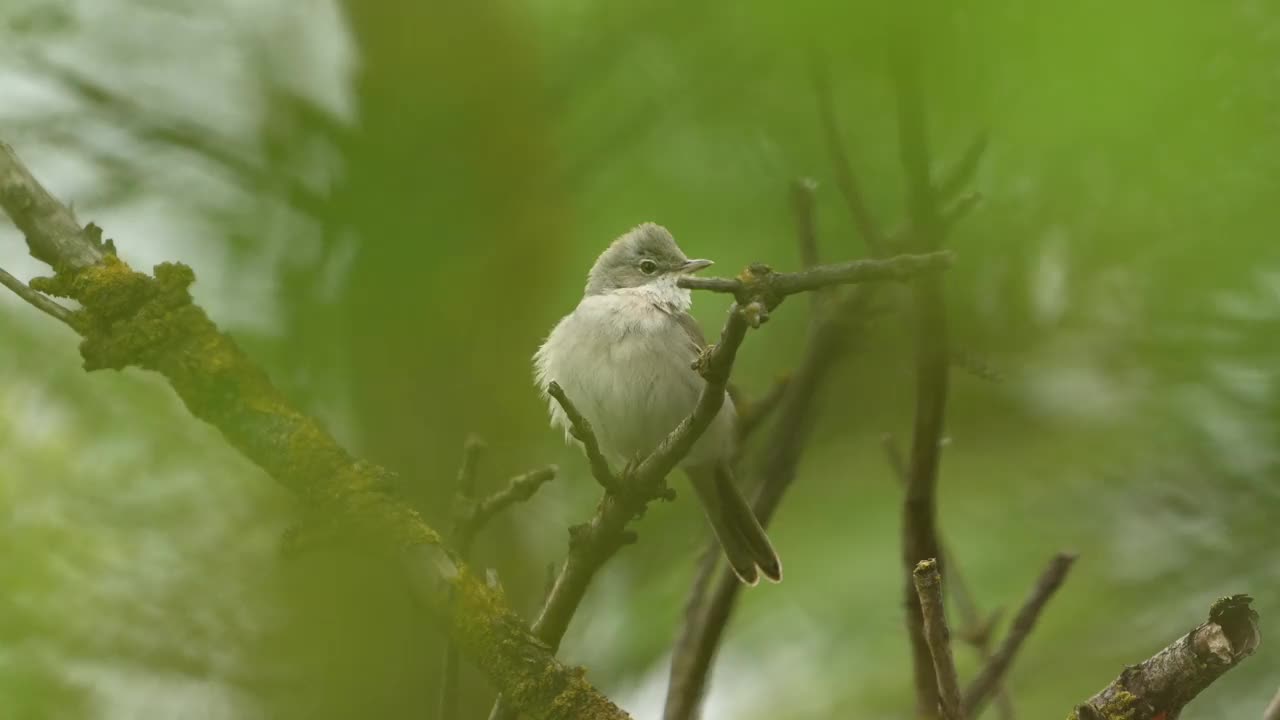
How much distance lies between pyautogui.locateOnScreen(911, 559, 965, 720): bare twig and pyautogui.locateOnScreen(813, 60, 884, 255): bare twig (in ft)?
3.29

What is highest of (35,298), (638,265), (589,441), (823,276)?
(638,265)

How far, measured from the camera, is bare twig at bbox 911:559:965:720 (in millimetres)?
2664

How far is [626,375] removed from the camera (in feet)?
18.6

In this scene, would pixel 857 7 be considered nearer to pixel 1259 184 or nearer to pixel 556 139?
pixel 1259 184

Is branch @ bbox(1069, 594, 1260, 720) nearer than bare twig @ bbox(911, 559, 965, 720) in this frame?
Yes

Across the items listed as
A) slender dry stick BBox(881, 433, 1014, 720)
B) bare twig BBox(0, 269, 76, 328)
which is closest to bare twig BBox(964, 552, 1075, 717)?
slender dry stick BBox(881, 433, 1014, 720)

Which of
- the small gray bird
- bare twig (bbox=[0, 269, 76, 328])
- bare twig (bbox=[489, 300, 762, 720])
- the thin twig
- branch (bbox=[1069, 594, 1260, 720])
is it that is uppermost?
the small gray bird

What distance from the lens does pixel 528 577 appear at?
204 inches

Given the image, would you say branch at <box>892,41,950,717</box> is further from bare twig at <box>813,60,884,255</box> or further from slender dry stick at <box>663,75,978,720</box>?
slender dry stick at <box>663,75,978,720</box>

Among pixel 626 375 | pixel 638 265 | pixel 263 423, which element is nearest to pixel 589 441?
pixel 263 423

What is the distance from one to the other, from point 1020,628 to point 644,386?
7.74ft

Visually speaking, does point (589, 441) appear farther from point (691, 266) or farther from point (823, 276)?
point (691, 266)

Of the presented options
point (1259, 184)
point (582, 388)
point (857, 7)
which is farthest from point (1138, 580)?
point (857, 7)

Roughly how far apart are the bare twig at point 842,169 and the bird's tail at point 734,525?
1432 millimetres
